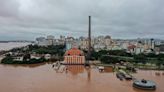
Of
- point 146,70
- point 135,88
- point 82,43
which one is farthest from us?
point 82,43

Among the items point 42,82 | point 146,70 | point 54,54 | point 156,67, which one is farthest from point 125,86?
point 54,54

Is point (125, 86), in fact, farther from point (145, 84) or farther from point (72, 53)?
point (72, 53)

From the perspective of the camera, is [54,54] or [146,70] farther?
[54,54]

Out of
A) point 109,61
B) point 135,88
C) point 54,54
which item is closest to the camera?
point 135,88

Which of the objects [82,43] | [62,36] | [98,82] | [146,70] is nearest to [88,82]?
[98,82]

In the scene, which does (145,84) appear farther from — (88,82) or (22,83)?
(22,83)

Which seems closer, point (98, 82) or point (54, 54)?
point (98, 82)

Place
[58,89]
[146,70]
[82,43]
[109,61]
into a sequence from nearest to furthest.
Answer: [58,89] < [146,70] < [109,61] < [82,43]

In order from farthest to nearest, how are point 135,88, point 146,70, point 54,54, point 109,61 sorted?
point 54,54
point 109,61
point 146,70
point 135,88
